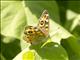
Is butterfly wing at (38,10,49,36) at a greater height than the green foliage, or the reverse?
butterfly wing at (38,10,49,36)

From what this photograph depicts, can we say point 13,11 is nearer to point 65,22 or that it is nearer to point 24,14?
point 24,14

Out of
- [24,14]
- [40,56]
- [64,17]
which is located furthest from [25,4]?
→ [40,56]

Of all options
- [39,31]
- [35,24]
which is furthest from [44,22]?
[35,24]

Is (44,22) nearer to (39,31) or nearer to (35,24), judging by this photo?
(39,31)

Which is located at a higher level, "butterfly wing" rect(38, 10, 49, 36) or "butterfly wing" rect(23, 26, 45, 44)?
"butterfly wing" rect(38, 10, 49, 36)
